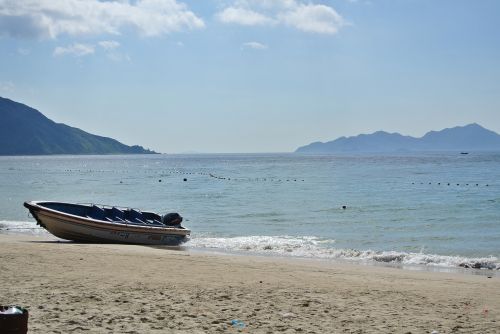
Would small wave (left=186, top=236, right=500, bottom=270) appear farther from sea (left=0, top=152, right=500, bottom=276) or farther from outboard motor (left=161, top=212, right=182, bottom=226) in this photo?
outboard motor (left=161, top=212, right=182, bottom=226)

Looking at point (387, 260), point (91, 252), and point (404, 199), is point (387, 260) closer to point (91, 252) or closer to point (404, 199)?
point (91, 252)

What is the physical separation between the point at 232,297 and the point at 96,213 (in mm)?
14196

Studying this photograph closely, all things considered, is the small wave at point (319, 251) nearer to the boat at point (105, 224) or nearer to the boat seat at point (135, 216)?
the boat at point (105, 224)

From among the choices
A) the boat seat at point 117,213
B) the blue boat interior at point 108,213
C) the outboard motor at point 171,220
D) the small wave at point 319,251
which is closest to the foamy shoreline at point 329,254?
the small wave at point 319,251

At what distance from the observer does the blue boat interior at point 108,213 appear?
23.2 m

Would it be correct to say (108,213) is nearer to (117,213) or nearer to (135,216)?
(117,213)

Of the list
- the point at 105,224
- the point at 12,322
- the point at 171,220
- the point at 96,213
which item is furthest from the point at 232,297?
the point at 96,213

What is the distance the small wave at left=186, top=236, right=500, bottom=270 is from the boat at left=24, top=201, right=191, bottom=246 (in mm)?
1072

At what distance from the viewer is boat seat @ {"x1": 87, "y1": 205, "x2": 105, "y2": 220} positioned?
23.3 m

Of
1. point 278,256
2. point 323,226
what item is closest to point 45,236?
point 278,256

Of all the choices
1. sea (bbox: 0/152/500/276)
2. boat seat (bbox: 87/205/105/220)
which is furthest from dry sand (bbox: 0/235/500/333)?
boat seat (bbox: 87/205/105/220)

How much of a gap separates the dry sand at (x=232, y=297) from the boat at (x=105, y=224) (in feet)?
19.1

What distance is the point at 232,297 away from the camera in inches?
416

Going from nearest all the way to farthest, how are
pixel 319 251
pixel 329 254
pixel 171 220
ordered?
pixel 329 254
pixel 319 251
pixel 171 220
